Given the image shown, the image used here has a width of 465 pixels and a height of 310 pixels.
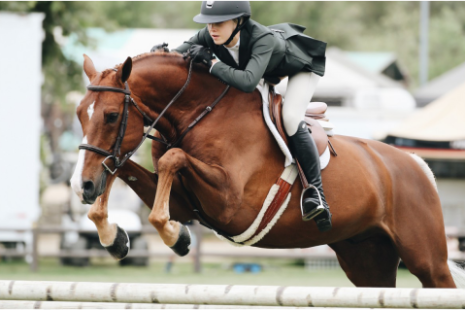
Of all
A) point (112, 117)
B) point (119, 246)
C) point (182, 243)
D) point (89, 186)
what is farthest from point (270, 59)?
point (119, 246)

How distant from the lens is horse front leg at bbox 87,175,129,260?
4867 mm

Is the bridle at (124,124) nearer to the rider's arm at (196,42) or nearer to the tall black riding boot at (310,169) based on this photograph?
the rider's arm at (196,42)

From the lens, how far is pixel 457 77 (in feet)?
69.9

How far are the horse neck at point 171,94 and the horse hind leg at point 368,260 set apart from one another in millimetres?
1908

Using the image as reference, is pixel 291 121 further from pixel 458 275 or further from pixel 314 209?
pixel 458 275

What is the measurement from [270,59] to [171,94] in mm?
724

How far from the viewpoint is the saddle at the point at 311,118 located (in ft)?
17.0

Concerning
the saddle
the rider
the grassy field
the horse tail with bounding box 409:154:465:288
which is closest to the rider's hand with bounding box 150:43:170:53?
the rider

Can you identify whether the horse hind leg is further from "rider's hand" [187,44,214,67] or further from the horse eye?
the horse eye

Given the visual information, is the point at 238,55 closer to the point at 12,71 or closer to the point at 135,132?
the point at 135,132

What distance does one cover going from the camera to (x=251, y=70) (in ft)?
15.7

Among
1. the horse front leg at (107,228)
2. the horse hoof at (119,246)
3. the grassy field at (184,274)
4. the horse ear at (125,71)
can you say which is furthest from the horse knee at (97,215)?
the grassy field at (184,274)

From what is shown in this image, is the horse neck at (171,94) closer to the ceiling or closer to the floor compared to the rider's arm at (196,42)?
closer to the floor

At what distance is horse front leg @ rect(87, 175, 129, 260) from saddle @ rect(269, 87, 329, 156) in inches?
48.0
